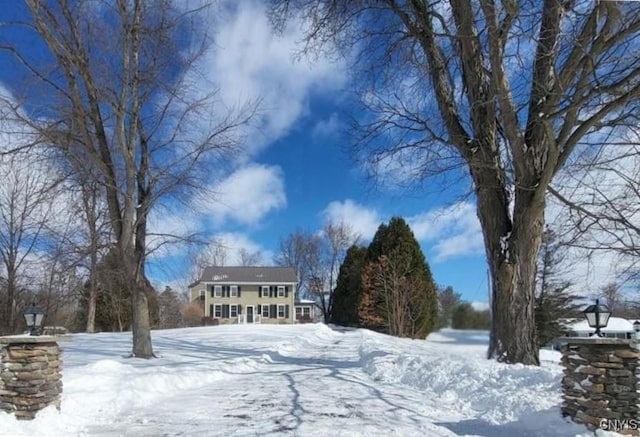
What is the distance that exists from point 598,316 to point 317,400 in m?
3.86

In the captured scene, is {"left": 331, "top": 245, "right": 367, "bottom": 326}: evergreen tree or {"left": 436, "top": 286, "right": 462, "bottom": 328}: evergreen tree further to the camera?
{"left": 331, "top": 245, "right": 367, "bottom": 326}: evergreen tree

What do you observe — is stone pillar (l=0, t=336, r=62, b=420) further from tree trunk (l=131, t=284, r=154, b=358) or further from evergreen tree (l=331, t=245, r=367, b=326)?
evergreen tree (l=331, t=245, r=367, b=326)

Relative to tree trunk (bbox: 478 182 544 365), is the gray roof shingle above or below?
above

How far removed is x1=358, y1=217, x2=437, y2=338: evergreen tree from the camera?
27.4m

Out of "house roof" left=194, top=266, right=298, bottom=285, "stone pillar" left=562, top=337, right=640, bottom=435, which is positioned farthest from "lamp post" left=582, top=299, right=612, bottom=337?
"house roof" left=194, top=266, right=298, bottom=285

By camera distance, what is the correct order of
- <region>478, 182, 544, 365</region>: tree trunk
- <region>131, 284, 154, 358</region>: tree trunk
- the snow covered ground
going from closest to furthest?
the snow covered ground, <region>478, 182, 544, 365</region>: tree trunk, <region>131, 284, 154, 358</region>: tree trunk

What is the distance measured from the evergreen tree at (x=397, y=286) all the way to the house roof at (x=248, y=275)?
21.2 m

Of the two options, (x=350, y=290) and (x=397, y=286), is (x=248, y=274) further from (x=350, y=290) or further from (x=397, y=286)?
(x=397, y=286)

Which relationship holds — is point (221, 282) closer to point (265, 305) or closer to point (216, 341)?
point (265, 305)

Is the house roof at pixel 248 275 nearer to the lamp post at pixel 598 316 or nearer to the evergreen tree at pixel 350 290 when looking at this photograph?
the evergreen tree at pixel 350 290

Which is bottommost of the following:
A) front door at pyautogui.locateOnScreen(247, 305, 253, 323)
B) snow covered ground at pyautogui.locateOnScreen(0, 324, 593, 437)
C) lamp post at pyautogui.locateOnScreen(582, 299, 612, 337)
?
snow covered ground at pyautogui.locateOnScreen(0, 324, 593, 437)

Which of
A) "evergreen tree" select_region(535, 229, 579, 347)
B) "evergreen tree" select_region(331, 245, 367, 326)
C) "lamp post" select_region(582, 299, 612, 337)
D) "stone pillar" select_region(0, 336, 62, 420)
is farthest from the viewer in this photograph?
"evergreen tree" select_region(331, 245, 367, 326)

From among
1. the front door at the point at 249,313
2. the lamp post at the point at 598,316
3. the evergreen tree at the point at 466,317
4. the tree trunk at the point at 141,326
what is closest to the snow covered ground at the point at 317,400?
the evergreen tree at the point at 466,317

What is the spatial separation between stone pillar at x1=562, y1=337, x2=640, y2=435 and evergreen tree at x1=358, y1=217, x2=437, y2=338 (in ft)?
61.4
